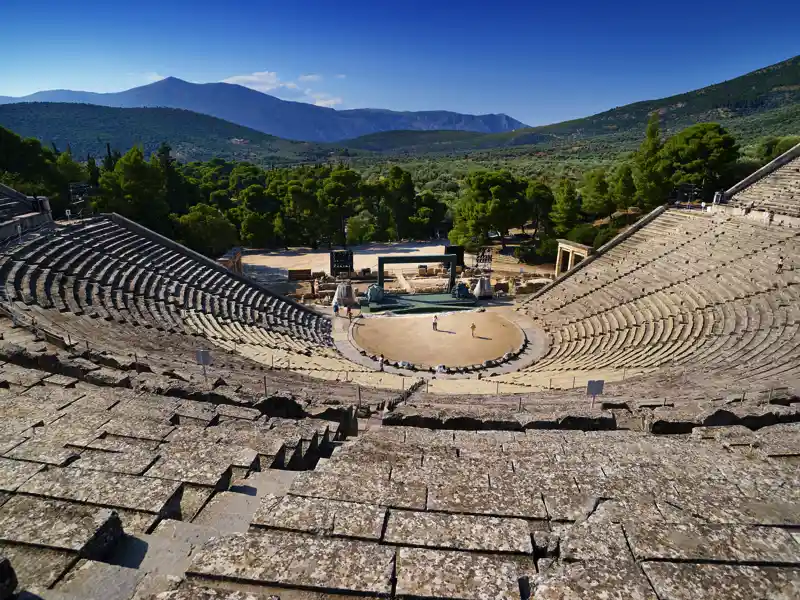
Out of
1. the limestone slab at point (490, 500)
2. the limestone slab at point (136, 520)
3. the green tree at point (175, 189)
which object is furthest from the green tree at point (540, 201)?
the limestone slab at point (136, 520)

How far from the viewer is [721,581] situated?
9.52 feet

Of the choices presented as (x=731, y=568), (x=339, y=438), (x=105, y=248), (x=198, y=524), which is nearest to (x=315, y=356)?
(x=105, y=248)

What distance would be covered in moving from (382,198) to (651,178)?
2483 cm

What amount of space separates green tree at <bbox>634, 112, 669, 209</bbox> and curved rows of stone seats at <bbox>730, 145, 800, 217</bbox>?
796 cm

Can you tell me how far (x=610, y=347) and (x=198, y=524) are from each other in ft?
60.8

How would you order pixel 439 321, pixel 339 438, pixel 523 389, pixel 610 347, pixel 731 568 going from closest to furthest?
pixel 731 568
pixel 339 438
pixel 523 389
pixel 610 347
pixel 439 321

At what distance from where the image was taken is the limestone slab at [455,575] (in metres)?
2.85

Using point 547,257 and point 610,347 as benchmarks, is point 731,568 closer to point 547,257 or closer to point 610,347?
point 610,347

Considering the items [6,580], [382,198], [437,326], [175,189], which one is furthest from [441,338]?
[175,189]

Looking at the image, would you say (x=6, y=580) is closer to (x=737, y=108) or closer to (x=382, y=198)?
(x=382, y=198)

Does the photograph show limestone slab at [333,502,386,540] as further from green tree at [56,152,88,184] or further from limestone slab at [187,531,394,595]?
green tree at [56,152,88,184]

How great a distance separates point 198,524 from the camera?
387cm

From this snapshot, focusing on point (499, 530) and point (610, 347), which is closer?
point (499, 530)

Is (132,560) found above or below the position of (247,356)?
above
